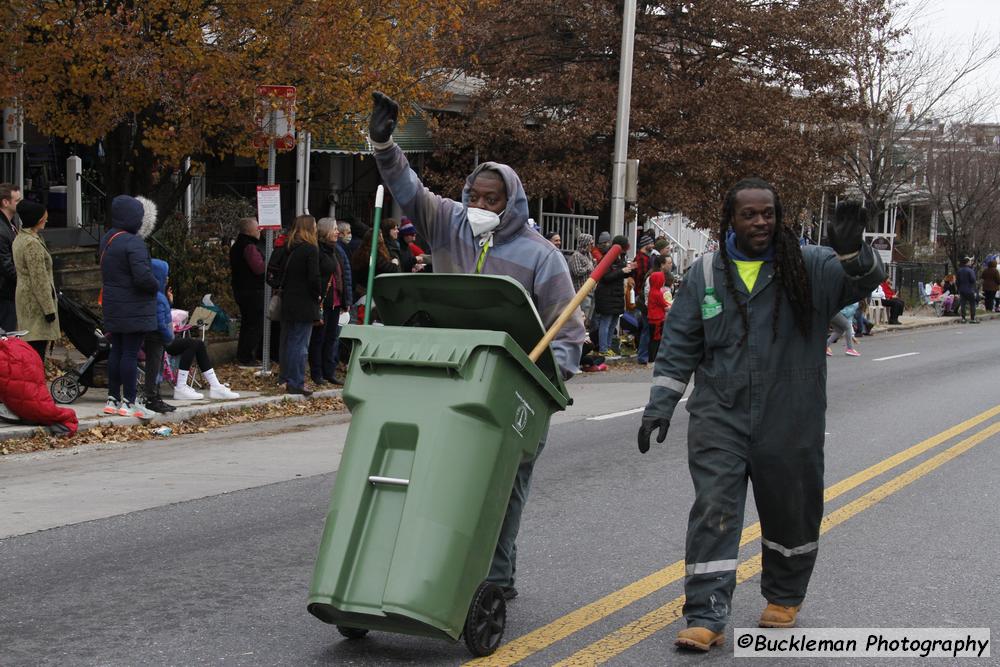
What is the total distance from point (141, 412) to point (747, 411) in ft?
24.8

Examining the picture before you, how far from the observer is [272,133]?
1373cm

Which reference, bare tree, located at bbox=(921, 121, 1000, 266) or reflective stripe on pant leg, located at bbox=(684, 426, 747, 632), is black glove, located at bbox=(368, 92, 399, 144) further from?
bare tree, located at bbox=(921, 121, 1000, 266)

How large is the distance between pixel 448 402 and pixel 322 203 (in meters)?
19.8

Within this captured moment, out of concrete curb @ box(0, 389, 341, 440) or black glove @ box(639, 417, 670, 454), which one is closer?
black glove @ box(639, 417, 670, 454)

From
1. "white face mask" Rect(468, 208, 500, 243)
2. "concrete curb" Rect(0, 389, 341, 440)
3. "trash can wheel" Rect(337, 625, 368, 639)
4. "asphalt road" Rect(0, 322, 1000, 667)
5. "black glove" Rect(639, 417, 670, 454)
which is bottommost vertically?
"concrete curb" Rect(0, 389, 341, 440)

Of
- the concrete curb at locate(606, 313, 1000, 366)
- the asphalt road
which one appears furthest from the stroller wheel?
the concrete curb at locate(606, 313, 1000, 366)

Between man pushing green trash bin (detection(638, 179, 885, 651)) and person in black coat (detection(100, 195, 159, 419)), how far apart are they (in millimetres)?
6953

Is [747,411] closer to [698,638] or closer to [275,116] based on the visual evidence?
[698,638]

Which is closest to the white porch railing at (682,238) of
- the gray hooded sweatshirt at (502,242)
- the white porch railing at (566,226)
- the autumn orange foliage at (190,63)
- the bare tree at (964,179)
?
the white porch railing at (566,226)

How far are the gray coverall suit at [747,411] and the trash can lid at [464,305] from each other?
555 millimetres

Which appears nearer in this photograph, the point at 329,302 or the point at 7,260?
the point at 7,260

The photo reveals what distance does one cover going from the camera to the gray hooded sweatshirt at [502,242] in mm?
5453

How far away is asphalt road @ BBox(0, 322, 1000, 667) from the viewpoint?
5.17 meters

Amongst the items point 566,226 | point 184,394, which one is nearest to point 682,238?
point 566,226
